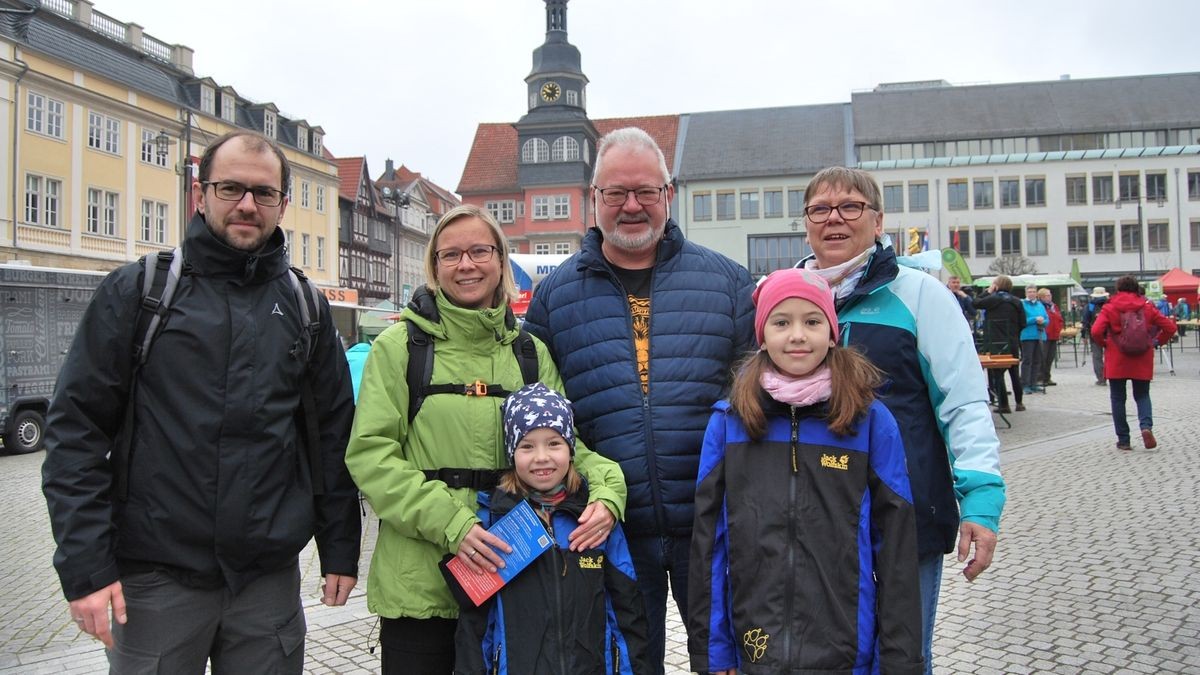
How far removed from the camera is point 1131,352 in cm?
998

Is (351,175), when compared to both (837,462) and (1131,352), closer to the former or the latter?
(1131,352)

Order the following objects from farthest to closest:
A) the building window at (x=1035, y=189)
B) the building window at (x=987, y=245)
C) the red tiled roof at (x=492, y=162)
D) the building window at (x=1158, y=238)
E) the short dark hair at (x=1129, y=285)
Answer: the red tiled roof at (x=492, y=162), the building window at (x=987, y=245), the building window at (x=1035, y=189), the building window at (x=1158, y=238), the short dark hair at (x=1129, y=285)

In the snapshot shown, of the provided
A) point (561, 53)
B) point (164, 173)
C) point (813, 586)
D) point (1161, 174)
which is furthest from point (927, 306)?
point (1161, 174)

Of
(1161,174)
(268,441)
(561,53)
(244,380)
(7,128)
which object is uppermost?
(561,53)

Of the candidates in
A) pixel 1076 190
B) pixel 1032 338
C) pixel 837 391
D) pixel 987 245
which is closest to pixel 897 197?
pixel 987 245

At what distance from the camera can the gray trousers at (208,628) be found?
2.42 meters

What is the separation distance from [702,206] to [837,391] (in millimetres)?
60328

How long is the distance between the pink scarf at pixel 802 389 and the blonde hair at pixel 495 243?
1.01 meters

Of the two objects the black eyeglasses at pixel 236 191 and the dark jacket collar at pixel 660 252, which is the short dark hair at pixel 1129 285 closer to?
the dark jacket collar at pixel 660 252

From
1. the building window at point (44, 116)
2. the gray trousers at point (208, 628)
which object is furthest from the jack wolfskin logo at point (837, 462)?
the building window at point (44, 116)

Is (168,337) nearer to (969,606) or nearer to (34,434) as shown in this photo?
(969,606)

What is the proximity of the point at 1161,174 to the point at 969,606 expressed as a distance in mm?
66343

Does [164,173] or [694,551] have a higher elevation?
[164,173]

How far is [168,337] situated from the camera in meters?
2.44
